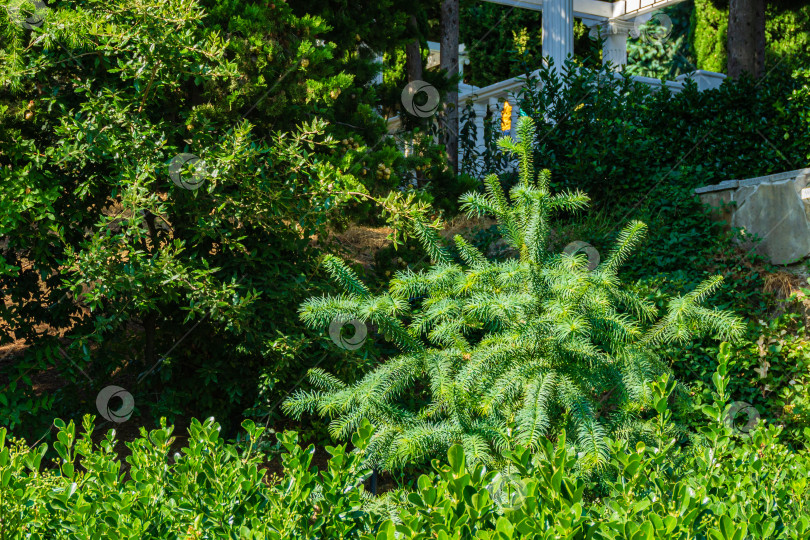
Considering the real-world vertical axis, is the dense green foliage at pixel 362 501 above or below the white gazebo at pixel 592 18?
below

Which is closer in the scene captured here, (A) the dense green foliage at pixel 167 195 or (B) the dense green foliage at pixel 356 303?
(B) the dense green foliage at pixel 356 303

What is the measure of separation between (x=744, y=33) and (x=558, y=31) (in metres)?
2.16

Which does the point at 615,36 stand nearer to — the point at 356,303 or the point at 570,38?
the point at 570,38

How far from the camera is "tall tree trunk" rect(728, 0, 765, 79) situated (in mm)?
8398

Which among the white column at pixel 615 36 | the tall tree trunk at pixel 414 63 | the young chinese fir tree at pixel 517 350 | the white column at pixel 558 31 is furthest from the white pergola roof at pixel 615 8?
the young chinese fir tree at pixel 517 350

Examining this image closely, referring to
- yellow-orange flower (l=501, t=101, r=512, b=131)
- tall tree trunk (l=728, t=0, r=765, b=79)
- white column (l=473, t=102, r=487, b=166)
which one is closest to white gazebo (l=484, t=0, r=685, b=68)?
yellow-orange flower (l=501, t=101, r=512, b=131)

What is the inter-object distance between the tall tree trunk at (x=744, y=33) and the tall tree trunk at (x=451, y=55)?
10.6 feet

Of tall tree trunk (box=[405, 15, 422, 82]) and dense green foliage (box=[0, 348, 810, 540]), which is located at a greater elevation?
tall tree trunk (box=[405, 15, 422, 82])

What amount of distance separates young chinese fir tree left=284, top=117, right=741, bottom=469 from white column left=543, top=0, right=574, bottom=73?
5.85m

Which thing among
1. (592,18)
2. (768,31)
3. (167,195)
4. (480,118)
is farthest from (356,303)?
(768,31)

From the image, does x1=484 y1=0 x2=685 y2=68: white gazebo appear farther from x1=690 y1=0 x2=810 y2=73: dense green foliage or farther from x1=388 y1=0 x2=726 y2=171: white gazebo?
x1=690 y1=0 x2=810 y2=73: dense green foliage

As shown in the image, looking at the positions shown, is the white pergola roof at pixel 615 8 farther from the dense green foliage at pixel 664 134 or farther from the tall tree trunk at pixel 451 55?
the dense green foliage at pixel 664 134

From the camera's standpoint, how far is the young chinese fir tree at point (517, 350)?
2.72 metres

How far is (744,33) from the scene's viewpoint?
8461 mm
